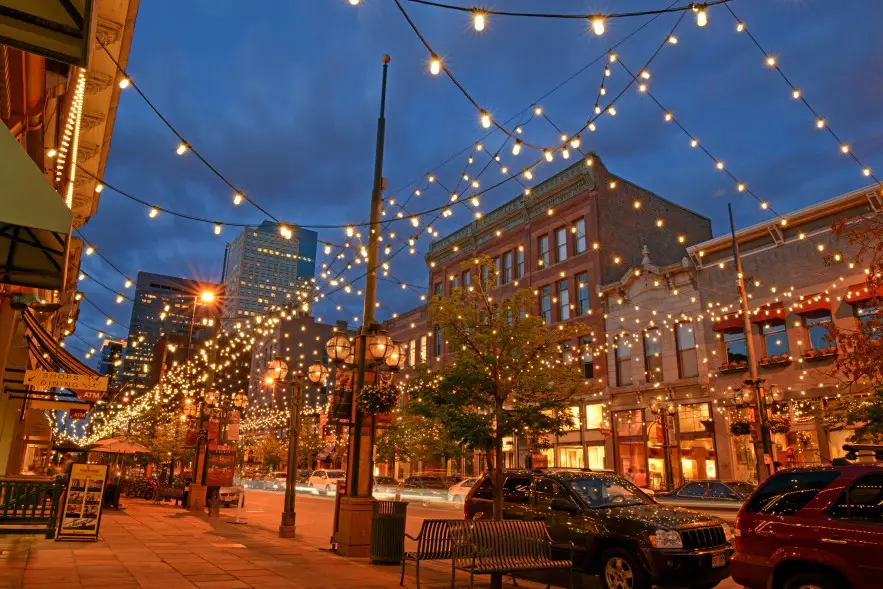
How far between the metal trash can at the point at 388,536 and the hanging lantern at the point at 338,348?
144 inches

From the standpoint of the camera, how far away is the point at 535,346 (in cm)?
1339

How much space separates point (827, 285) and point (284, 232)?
21.0m

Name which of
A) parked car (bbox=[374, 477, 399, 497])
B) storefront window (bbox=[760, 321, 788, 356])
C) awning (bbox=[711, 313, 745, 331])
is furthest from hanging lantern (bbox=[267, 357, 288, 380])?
storefront window (bbox=[760, 321, 788, 356])

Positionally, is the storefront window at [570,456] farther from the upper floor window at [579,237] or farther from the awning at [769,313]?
the awning at [769,313]

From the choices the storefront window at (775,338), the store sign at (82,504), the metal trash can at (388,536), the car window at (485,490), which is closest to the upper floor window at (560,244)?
the storefront window at (775,338)

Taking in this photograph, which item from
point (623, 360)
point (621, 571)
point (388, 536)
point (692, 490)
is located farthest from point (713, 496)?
point (623, 360)

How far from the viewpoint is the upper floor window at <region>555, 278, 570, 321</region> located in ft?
121

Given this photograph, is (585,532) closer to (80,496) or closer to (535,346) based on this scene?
(535,346)

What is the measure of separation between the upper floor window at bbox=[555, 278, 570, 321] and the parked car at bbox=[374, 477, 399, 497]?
1344 centimetres

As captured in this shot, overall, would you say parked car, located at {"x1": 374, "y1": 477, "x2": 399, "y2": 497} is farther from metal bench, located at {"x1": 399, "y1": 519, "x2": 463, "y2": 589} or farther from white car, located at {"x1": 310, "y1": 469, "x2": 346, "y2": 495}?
metal bench, located at {"x1": 399, "y1": 519, "x2": 463, "y2": 589}

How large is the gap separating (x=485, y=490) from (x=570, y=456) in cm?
2397

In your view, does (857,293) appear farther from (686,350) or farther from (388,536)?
(388,536)

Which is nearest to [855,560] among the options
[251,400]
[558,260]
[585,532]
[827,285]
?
[585,532]

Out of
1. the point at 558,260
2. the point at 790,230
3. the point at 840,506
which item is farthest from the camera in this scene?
the point at 558,260
